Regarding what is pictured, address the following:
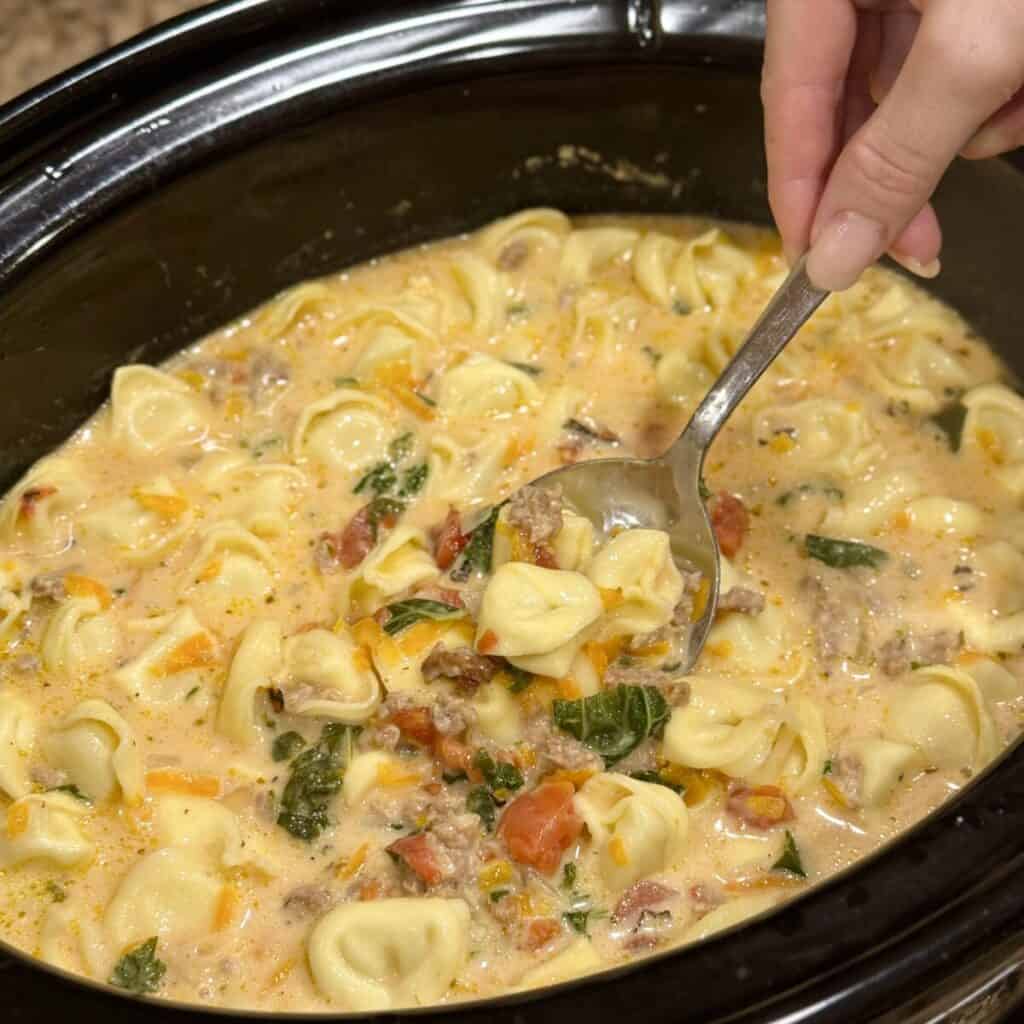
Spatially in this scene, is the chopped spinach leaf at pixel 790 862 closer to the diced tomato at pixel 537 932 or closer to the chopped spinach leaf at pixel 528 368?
the diced tomato at pixel 537 932

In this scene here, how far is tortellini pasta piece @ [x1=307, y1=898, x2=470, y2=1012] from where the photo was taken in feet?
9.43

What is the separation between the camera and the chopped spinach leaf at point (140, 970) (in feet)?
9.54

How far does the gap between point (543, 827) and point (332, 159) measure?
2.08 m

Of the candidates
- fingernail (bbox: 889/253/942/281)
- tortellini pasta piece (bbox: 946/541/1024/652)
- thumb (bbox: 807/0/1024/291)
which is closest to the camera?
thumb (bbox: 807/0/1024/291)

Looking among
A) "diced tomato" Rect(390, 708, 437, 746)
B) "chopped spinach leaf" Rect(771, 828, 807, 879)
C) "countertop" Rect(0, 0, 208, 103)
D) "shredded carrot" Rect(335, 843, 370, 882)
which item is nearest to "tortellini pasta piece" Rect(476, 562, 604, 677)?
"diced tomato" Rect(390, 708, 437, 746)

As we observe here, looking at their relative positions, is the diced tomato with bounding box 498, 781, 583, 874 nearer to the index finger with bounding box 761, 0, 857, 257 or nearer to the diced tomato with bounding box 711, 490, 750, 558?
the diced tomato with bounding box 711, 490, 750, 558

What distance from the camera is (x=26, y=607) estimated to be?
3.58 m

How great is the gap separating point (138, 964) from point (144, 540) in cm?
124

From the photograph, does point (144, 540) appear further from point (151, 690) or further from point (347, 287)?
point (347, 287)

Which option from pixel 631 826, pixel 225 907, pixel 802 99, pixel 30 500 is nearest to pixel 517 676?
pixel 631 826

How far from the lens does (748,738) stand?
325 cm

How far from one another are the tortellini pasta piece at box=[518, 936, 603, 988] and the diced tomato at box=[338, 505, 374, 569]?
1.26 m

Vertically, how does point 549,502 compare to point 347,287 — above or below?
below

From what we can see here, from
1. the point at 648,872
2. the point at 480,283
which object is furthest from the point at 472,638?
the point at 480,283
